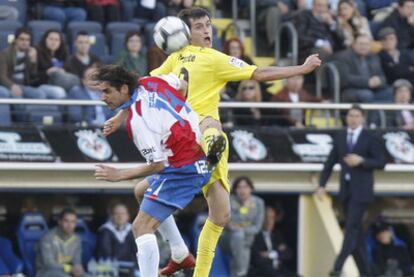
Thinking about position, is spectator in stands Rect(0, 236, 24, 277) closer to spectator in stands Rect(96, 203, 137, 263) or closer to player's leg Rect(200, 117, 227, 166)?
spectator in stands Rect(96, 203, 137, 263)

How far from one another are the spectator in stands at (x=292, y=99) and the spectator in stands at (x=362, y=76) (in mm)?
718

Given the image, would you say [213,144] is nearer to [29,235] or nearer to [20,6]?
[29,235]

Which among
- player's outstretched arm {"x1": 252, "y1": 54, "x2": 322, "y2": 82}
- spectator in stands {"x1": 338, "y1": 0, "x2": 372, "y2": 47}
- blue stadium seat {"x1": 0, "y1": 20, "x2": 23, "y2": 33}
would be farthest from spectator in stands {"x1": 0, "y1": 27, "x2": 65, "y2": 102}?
player's outstretched arm {"x1": 252, "y1": 54, "x2": 322, "y2": 82}

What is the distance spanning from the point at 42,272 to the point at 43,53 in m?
2.60

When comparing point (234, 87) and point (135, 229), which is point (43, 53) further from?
point (135, 229)

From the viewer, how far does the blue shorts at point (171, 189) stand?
1356 cm

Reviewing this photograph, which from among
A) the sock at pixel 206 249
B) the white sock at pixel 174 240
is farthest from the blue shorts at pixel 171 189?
the sock at pixel 206 249

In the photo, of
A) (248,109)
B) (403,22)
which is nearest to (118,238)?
(248,109)

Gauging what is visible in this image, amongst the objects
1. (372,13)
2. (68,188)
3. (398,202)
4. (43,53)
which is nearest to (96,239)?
(68,188)

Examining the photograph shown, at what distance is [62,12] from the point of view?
843 inches

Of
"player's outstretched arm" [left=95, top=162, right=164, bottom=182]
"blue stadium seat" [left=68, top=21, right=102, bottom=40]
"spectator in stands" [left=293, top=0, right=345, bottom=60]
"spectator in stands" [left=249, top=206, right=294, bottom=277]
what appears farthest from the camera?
"spectator in stands" [left=293, top=0, right=345, bottom=60]

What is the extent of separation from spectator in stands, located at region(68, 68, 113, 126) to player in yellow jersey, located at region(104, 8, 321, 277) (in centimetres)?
611

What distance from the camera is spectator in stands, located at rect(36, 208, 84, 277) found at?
19750 millimetres

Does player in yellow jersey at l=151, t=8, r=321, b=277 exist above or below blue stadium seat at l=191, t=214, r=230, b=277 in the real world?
above
